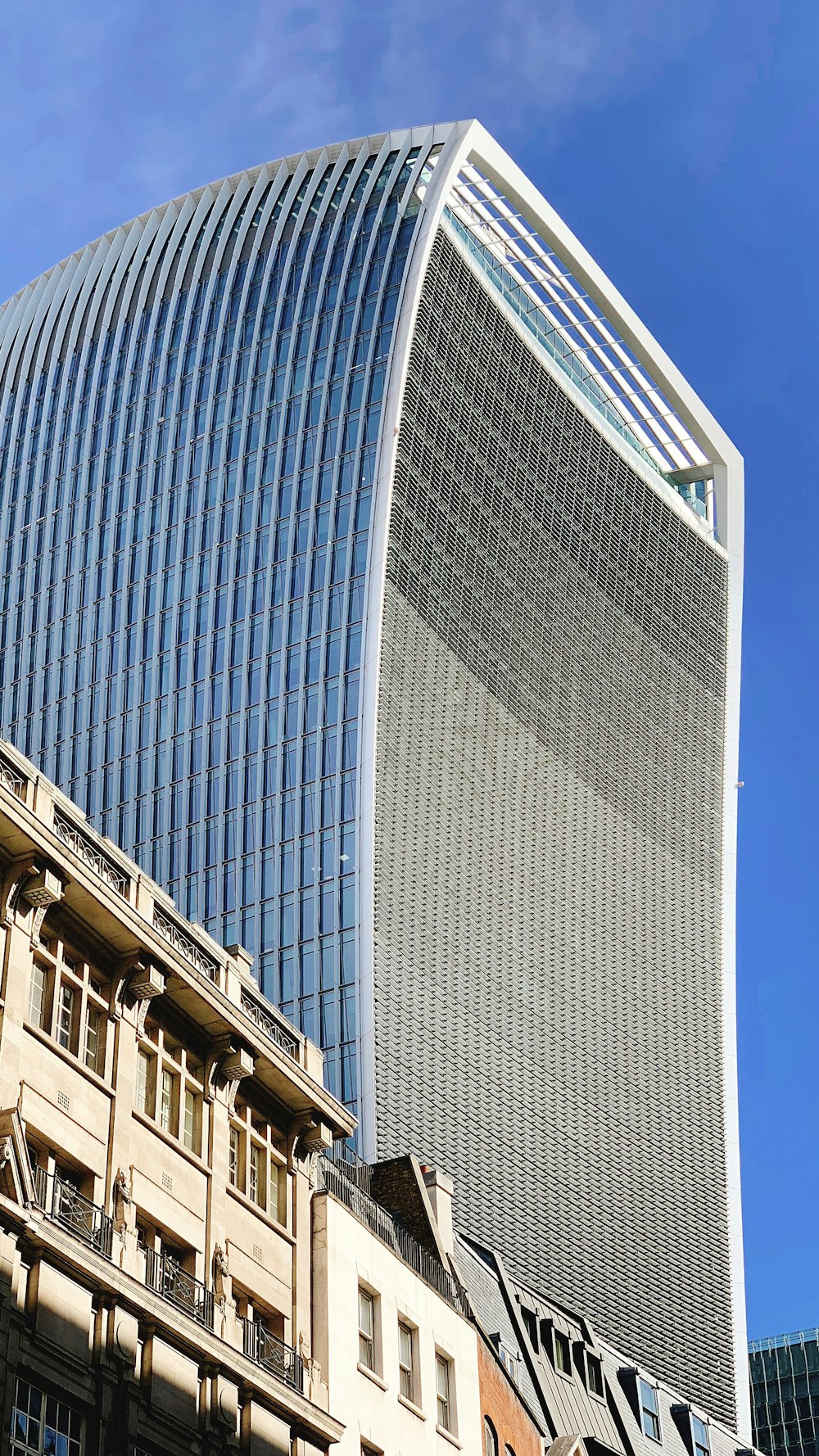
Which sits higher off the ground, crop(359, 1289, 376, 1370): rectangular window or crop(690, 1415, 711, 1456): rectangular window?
crop(690, 1415, 711, 1456): rectangular window

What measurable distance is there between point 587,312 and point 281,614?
35.9 m

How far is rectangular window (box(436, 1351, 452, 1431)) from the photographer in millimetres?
46406

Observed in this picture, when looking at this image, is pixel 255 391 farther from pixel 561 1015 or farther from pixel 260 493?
pixel 561 1015

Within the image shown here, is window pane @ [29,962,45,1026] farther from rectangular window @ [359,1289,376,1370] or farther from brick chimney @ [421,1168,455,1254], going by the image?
brick chimney @ [421,1168,455,1254]

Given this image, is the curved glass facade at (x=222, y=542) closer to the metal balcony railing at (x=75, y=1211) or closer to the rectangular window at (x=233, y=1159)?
→ the rectangular window at (x=233, y=1159)

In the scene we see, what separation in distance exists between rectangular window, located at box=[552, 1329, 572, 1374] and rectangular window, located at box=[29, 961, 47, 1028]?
32.1 meters

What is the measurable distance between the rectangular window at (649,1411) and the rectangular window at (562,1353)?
563cm

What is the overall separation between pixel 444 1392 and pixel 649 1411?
23.8 meters

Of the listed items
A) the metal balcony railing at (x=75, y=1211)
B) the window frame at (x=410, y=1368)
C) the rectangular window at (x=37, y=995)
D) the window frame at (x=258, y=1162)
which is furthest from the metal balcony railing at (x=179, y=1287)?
the window frame at (x=410, y=1368)

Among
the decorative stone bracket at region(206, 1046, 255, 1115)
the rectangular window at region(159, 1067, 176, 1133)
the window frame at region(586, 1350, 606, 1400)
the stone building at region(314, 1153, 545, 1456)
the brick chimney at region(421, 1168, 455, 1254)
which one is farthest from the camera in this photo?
the window frame at region(586, 1350, 606, 1400)

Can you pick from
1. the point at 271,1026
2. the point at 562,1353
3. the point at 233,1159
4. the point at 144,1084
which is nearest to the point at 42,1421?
the point at 144,1084

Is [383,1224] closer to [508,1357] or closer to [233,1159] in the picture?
[233,1159]

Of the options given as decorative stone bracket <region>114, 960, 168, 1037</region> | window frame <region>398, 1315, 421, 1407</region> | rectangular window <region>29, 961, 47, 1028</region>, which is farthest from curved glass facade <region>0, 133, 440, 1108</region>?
rectangular window <region>29, 961, 47, 1028</region>

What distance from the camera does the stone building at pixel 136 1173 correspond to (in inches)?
1231
